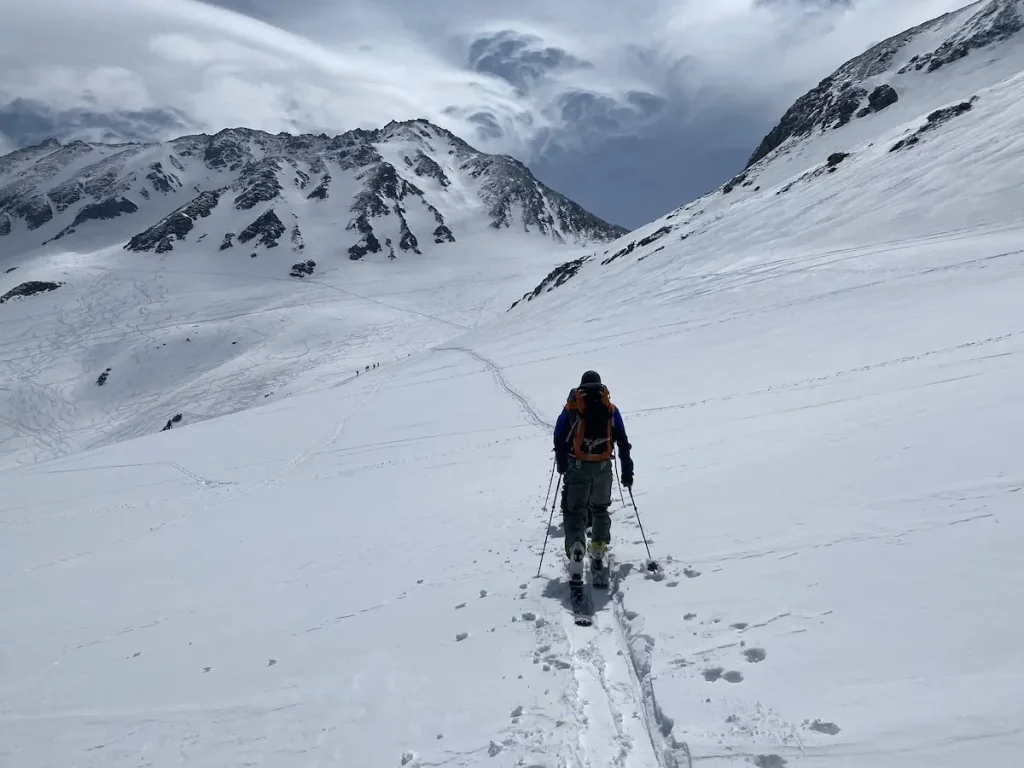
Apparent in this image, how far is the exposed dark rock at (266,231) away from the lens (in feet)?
429

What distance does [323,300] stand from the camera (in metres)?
97.2

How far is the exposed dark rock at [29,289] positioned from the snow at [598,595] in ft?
339

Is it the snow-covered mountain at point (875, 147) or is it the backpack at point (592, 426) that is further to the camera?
the snow-covered mountain at point (875, 147)

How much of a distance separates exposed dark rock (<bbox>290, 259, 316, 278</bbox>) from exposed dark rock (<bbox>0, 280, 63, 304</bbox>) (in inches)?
1493

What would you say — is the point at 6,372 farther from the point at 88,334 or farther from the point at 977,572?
the point at 977,572

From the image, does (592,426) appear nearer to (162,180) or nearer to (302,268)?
(302,268)

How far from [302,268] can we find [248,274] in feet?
32.3

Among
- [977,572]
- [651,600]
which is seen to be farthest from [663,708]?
[977,572]

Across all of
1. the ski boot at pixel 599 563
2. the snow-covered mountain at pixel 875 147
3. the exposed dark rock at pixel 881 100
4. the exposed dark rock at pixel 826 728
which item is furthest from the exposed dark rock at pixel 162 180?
the exposed dark rock at pixel 826 728

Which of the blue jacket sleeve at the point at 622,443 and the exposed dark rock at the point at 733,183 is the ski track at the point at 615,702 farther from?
the exposed dark rock at the point at 733,183

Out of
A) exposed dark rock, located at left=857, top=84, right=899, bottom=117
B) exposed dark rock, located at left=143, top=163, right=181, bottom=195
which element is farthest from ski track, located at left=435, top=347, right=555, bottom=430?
exposed dark rock, located at left=143, top=163, right=181, bottom=195

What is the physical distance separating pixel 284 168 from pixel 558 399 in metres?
174

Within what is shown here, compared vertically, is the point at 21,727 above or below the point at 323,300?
below

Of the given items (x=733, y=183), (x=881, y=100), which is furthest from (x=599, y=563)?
(x=881, y=100)
